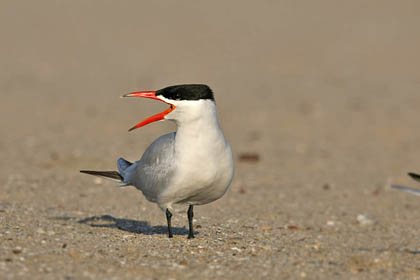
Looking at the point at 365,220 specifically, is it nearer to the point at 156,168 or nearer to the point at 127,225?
the point at 127,225

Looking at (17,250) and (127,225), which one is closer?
(17,250)

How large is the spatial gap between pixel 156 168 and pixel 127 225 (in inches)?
52.8

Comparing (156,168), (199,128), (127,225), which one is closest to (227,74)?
(127,225)

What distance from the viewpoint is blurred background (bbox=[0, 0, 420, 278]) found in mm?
9641

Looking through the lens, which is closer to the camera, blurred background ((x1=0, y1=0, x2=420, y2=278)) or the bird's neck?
the bird's neck

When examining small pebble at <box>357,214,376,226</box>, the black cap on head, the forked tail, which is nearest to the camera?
the black cap on head

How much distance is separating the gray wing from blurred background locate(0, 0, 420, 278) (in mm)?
1552

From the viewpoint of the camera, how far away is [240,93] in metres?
16.6

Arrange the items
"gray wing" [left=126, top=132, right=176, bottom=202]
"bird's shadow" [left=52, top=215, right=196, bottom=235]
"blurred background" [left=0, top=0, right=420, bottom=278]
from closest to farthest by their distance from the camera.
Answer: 1. "gray wing" [left=126, top=132, right=176, bottom=202]
2. "bird's shadow" [left=52, top=215, right=196, bottom=235]
3. "blurred background" [left=0, top=0, right=420, bottom=278]

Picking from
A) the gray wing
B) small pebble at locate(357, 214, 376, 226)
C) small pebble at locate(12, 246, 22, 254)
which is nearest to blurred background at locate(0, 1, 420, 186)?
small pebble at locate(357, 214, 376, 226)

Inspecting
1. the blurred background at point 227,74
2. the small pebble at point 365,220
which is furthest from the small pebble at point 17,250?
the blurred background at point 227,74

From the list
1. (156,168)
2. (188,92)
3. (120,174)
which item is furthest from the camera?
(120,174)

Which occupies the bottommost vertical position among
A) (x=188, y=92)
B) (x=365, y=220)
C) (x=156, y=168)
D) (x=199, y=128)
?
(x=365, y=220)

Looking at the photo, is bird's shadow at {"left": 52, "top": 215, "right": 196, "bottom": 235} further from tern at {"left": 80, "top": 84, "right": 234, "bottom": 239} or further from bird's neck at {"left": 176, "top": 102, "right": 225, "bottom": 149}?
bird's neck at {"left": 176, "top": 102, "right": 225, "bottom": 149}
